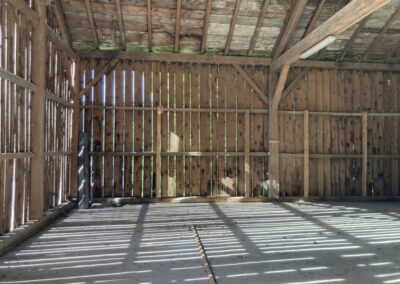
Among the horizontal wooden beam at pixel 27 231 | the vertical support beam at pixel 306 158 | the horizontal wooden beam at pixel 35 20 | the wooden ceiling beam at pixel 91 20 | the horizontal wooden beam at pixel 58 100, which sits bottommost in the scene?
the horizontal wooden beam at pixel 27 231

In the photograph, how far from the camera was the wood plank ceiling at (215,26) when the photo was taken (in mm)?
6355

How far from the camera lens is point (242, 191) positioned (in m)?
7.55

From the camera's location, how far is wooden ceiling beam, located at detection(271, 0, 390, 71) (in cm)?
433

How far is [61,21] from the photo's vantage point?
20.4 feet

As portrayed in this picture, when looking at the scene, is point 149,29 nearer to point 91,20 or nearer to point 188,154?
point 91,20

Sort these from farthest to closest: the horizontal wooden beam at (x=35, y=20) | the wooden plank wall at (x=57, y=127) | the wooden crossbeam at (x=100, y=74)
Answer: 1. the wooden crossbeam at (x=100, y=74)
2. the wooden plank wall at (x=57, y=127)
3. the horizontal wooden beam at (x=35, y=20)

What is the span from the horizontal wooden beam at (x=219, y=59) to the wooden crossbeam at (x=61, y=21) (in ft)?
1.74

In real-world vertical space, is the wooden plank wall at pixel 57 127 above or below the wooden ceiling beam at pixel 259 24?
below

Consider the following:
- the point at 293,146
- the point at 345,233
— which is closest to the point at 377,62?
the point at 293,146

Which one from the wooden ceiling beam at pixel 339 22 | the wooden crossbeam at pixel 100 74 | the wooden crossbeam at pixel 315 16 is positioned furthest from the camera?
the wooden crossbeam at pixel 100 74

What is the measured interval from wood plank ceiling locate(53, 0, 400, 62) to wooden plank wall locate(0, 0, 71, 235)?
1.16 m

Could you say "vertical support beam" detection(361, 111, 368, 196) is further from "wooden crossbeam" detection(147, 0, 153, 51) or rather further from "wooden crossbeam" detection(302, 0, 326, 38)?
"wooden crossbeam" detection(147, 0, 153, 51)

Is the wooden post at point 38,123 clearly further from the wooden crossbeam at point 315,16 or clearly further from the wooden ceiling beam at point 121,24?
the wooden crossbeam at point 315,16

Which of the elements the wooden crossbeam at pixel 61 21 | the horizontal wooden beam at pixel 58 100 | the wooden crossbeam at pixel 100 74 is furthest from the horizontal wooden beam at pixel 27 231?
the wooden crossbeam at pixel 61 21
